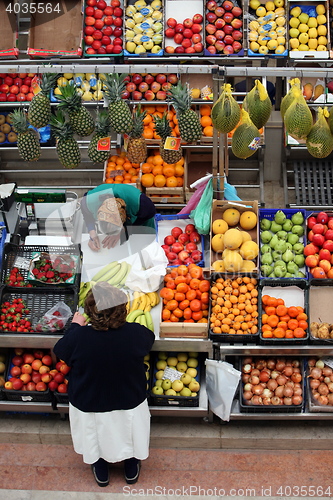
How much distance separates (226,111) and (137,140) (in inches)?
62.9

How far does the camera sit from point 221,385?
4.11 m

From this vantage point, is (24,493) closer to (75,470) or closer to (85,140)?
(75,470)

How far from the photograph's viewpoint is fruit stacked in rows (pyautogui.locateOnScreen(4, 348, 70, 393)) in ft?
14.0

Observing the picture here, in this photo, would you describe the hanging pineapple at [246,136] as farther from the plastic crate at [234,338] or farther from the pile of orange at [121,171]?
the pile of orange at [121,171]

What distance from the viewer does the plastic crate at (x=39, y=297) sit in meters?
4.38

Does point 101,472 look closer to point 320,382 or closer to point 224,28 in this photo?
point 320,382

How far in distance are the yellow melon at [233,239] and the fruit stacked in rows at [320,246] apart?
21.4 inches

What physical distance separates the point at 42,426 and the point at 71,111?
2718mm

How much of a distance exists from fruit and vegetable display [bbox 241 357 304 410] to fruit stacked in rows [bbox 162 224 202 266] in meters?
0.94

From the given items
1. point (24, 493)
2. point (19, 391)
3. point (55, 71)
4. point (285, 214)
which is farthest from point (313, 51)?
point (24, 493)

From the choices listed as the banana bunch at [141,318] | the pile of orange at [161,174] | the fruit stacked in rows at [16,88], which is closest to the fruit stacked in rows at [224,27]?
the pile of orange at [161,174]

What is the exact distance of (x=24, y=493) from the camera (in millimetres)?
3801

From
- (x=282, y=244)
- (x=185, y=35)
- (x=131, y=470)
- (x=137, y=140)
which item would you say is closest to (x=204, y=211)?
(x=282, y=244)

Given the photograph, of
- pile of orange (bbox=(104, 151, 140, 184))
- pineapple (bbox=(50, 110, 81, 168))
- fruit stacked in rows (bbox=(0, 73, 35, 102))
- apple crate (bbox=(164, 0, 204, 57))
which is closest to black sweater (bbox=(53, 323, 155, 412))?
pineapple (bbox=(50, 110, 81, 168))
